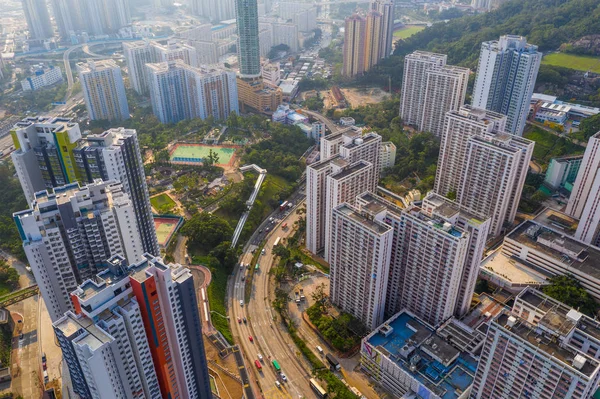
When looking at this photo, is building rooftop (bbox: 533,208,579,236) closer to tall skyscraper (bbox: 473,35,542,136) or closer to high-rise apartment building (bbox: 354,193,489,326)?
tall skyscraper (bbox: 473,35,542,136)

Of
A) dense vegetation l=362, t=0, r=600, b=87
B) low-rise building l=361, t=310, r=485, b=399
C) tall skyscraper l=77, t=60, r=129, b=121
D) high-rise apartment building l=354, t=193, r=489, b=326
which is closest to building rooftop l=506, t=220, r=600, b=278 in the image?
high-rise apartment building l=354, t=193, r=489, b=326

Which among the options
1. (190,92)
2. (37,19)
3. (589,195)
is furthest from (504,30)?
(37,19)

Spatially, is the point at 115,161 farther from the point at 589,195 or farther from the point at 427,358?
the point at 589,195

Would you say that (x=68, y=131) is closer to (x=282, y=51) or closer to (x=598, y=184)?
(x=598, y=184)

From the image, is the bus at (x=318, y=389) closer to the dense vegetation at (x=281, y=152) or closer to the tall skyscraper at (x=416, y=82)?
the dense vegetation at (x=281, y=152)

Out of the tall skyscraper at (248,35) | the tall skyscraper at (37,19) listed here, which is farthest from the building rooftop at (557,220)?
the tall skyscraper at (37,19)
